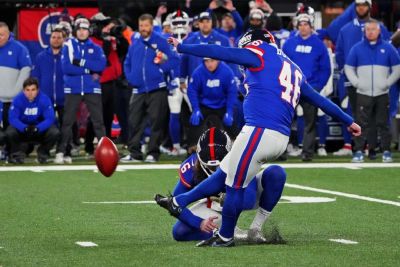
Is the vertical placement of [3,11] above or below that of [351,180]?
above

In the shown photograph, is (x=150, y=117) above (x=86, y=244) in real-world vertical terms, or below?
below

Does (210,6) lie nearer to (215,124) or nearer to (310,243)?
(215,124)

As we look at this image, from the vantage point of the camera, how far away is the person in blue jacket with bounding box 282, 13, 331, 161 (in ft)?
56.4

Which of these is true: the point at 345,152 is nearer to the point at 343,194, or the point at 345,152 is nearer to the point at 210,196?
the point at 343,194

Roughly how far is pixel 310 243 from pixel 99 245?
150 centimetres

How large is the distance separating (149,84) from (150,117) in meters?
0.48

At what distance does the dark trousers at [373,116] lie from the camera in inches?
674

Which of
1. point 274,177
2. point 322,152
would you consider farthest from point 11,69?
point 274,177

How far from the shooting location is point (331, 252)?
26.3 ft

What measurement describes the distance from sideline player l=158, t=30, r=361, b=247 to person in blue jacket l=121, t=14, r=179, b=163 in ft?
29.7

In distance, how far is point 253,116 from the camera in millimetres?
8258

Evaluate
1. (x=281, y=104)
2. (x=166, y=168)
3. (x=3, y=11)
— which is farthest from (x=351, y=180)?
(x=3, y=11)

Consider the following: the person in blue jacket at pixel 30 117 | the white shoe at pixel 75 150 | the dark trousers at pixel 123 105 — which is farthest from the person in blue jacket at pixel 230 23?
the person in blue jacket at pixel 30 117

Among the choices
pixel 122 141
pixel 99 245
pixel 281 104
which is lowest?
pixel 122 141
